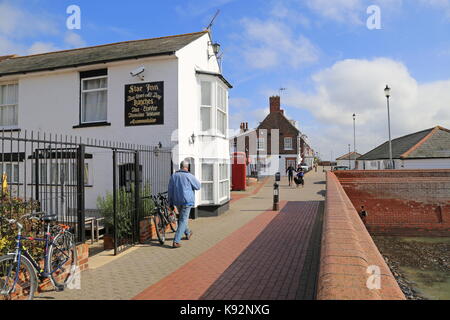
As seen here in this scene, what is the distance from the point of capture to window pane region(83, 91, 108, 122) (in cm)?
1105

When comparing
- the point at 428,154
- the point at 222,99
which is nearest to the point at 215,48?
the point at 222,99

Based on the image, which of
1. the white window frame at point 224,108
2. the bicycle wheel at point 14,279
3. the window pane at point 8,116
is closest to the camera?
the bicycle wheel at point 14,279

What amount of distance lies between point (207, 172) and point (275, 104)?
39012mm

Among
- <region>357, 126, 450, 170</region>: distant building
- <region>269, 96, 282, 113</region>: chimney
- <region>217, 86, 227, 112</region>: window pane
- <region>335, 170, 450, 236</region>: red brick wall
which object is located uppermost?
<region>269, 96, 282, 113</region>: chimney

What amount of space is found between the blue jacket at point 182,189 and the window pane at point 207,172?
433 centimetres

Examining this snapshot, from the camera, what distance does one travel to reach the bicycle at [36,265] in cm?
385

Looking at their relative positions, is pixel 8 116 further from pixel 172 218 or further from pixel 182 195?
pixel 182 195

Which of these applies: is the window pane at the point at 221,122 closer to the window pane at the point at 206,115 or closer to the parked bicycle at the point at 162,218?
the window pane at the point at 206,115

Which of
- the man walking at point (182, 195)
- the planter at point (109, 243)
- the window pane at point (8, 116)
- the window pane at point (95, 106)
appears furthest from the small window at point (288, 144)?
the planter at point (109, 243)

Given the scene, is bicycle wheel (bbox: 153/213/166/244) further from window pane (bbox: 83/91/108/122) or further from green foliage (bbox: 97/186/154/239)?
window pane (bbox: 83/91/108/122)

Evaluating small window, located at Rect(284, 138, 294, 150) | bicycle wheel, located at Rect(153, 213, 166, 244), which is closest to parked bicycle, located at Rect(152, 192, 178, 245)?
bicycle wheel, located at Rect(153, 213, 166, 244)

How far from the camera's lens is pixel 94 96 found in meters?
11.2
